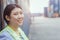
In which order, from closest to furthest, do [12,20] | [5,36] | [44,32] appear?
[5,36] → [12,20] → [44,32]

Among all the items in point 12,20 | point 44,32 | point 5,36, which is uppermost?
point 12,20

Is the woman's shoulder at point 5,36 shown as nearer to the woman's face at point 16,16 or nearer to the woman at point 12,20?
the woman at point 12,20

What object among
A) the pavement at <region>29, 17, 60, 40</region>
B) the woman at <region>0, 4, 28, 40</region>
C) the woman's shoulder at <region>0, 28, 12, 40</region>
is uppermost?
the woman at <region>0, 4, 28, 40</region>

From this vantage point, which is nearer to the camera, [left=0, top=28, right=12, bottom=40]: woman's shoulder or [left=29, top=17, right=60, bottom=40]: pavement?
[left=0, top=28, right=12, bottom=40]: woman's shoulder

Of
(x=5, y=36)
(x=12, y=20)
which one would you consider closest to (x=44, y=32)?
(x=12, y=20)

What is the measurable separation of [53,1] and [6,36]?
20.7 m

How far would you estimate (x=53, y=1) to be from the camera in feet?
73.0

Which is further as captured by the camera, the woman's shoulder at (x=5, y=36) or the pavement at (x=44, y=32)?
the pavement at (x=44, y=32)

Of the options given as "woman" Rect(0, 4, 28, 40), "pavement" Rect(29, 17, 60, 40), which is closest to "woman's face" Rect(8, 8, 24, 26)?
"woman" Rect(0, 4, 28, 40)

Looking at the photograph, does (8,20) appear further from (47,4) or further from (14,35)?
(47,4)

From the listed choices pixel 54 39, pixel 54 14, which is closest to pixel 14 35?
pixel 54 39

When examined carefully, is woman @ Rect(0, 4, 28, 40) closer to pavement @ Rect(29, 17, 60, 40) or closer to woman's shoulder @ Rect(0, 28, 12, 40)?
woman's shoulder @ Rect(0, 28, 12, 40)

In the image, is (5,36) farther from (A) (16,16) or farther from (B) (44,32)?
(B) (44,32)

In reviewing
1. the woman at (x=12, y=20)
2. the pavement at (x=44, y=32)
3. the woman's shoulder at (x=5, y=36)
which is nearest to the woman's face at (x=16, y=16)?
the woman at (x=12, y=20)
